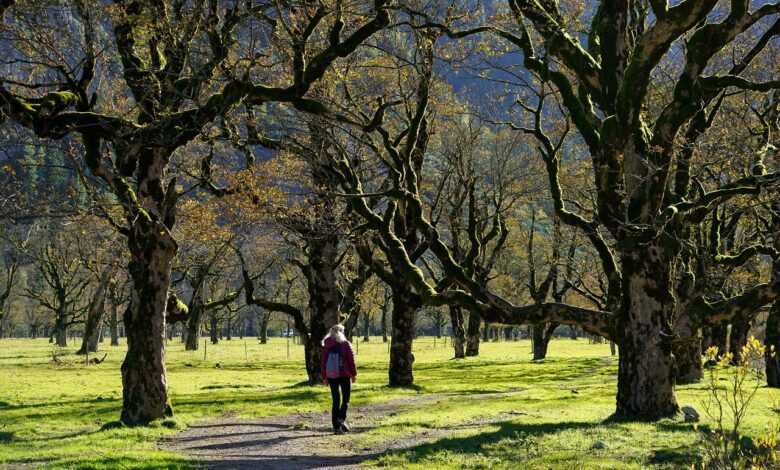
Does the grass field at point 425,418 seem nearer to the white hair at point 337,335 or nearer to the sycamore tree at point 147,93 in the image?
the white hair at point 337,335

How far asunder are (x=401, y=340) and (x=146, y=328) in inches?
501

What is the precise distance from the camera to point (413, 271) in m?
19.1

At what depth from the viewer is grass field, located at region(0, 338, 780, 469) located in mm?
12344

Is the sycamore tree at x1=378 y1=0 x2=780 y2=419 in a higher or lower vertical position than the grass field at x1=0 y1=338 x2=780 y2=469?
higher

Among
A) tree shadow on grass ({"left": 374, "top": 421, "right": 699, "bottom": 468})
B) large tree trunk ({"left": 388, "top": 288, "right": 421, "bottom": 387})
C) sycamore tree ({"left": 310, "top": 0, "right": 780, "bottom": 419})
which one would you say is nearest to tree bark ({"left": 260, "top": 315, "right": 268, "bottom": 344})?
large tree trunk ({"left": 388, "top": 288, "right": 421, "bottom": 387})

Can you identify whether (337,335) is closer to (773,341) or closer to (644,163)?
(644,163)

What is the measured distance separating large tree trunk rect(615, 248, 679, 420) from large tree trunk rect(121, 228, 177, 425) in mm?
11308

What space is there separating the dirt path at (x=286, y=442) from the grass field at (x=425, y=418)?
0.55 meters

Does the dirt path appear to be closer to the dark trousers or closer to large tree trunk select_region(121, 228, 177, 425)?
the dark trousers

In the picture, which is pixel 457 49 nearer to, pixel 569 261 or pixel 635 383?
pixel 635 383

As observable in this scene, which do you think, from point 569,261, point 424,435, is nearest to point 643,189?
point 424,435

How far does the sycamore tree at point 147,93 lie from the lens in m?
15.4

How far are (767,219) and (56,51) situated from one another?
30422 millimetres

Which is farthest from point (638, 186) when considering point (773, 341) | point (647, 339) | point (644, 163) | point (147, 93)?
point (773, 341)
